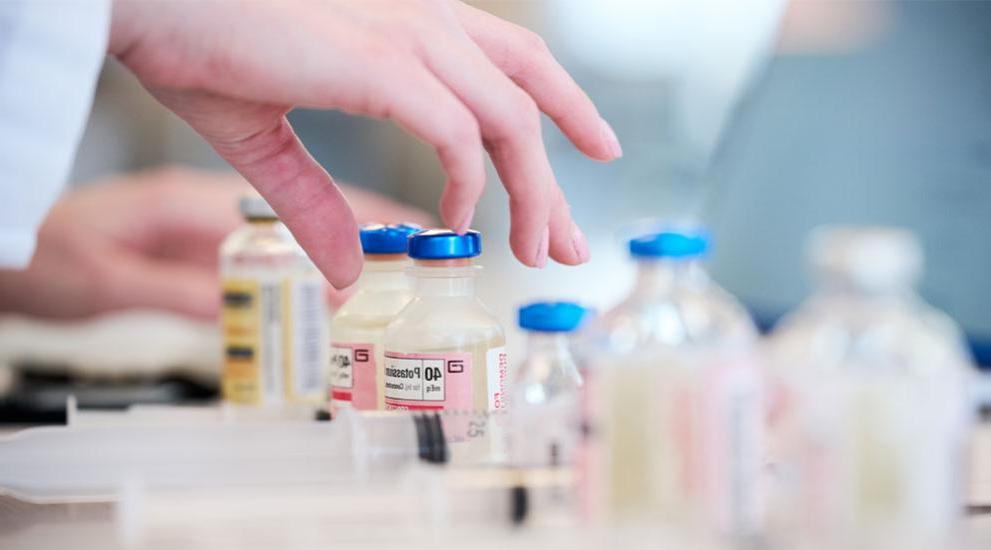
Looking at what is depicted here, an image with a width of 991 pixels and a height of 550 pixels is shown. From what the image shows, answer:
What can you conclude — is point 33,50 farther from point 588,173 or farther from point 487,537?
point 588,173

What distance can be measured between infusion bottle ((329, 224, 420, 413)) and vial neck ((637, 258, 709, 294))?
32 cm

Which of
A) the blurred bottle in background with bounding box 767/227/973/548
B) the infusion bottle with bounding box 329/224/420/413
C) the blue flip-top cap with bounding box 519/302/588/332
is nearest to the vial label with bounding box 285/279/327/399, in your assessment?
the infusion bottle with bounding box 329/224/420/413

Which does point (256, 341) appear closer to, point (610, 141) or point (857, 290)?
point (610, 141)

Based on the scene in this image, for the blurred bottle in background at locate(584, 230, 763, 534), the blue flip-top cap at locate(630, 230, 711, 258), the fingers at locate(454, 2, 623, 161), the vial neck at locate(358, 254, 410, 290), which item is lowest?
the blurred bottle in background at locate(584, 230, 763, 534)

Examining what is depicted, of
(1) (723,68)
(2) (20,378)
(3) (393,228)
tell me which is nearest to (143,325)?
(2) (20,378)

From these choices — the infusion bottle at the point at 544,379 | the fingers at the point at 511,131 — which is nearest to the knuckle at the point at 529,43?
the fingers at the point at 511,131

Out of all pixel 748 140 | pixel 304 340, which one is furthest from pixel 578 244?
pixel 748 140

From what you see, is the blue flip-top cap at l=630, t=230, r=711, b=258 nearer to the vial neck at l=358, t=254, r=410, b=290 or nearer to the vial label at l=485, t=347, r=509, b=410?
the vial label at l=485, t=347, r=509, b=410

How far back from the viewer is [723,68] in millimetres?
2928

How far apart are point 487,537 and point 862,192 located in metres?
1.38

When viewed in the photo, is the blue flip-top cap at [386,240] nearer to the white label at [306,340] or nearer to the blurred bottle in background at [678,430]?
the white label at [306,340]

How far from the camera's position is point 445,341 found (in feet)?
3.10

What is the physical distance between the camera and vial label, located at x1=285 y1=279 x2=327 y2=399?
1320 mm

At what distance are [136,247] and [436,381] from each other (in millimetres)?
1807
